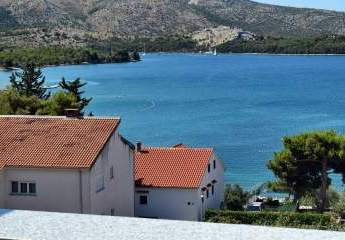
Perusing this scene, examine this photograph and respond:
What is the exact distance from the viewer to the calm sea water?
65662 mm

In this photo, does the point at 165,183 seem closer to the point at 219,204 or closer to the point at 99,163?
the point at 219,204

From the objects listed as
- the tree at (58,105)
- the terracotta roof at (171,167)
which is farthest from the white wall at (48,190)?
the tree at (58,105)

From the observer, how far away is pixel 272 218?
93.6ft

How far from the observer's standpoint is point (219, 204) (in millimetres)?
34625

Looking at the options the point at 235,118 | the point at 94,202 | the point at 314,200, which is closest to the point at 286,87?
the point at 235,118

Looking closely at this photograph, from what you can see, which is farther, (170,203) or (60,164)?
(170,203)

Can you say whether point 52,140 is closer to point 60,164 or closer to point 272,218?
point 60,164

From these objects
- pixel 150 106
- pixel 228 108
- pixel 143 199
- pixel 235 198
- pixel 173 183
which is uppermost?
pixel 173 183

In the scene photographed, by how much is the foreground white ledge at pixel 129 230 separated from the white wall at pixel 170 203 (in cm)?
1191

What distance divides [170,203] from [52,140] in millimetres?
7935

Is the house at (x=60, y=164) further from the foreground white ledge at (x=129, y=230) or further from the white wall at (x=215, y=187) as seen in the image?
the white wall at (x=215, y=187)

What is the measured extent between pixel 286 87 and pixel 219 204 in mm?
105656

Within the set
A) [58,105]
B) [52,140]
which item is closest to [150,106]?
[58,105]

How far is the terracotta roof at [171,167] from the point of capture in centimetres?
3036
